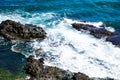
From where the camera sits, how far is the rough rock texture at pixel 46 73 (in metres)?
23.7

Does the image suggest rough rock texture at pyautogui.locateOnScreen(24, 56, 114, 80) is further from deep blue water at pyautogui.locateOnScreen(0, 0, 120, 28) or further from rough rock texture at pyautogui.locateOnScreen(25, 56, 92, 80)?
deep blue water at pyautogui.locateOnScreen(0, 0, 120, 28)

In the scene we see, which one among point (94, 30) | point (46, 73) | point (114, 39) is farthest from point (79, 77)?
point (94, 30)

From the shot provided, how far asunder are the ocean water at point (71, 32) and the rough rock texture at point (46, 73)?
117cm

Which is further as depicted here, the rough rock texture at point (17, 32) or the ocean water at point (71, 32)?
the rough rock texture at point (17, 32)

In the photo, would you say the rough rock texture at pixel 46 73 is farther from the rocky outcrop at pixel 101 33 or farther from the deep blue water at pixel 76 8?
the deep blue water at pixel 76 8

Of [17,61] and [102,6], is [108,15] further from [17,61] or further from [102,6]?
[17,61]

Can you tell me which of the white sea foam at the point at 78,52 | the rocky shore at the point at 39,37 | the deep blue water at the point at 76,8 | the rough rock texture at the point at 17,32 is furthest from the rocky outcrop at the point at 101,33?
the rough rock texture at the point at 17,32

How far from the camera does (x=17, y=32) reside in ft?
97.5

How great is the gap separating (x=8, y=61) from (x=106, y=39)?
1007cm

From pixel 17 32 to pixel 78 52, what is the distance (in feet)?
17.9

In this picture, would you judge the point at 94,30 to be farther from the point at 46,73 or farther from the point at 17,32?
the point at 46,73

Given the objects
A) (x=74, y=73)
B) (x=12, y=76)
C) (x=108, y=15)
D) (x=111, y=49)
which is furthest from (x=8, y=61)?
(x=108, y=15)

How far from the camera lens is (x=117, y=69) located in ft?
87.8

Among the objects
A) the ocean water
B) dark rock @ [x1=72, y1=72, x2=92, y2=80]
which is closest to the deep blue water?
the ocean water
